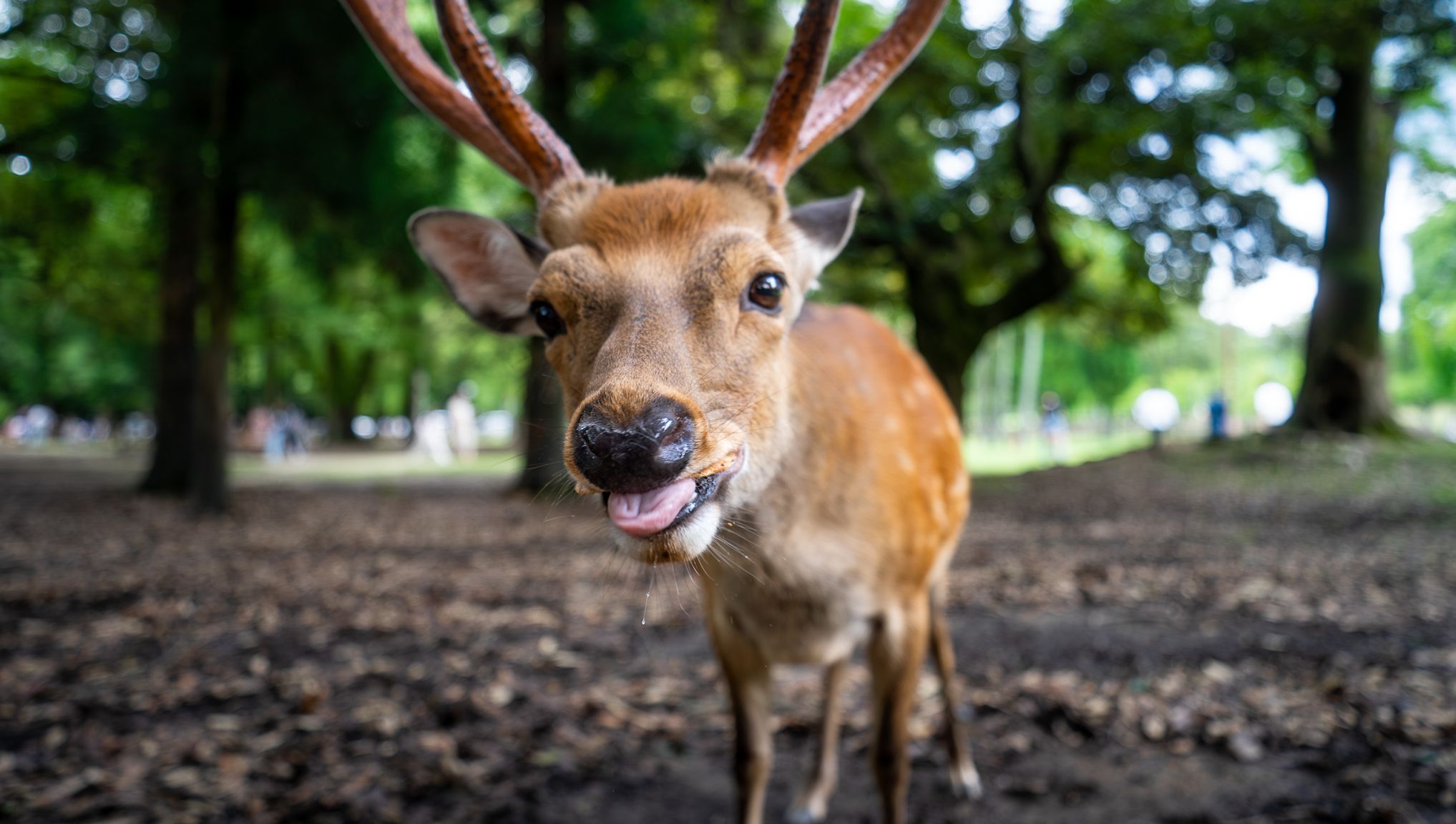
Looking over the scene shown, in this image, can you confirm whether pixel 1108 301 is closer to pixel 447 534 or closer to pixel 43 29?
pixel 447 534

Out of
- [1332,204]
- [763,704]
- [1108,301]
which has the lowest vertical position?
[763,704]

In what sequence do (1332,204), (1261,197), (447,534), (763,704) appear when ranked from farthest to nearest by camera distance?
(1332,204)
(1261,197)
(447,534)
(763,704)

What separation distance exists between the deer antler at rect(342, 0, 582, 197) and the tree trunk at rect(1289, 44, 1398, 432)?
582 inches

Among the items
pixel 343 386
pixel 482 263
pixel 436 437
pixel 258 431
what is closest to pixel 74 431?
pixel 343 386

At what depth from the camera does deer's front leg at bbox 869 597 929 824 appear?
2889 mm

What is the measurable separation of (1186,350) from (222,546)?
217ft

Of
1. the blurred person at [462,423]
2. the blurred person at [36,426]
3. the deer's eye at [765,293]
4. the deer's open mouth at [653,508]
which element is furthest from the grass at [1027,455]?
the blurred person at [36,426]

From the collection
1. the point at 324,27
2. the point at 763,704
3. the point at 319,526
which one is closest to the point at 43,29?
the point at 324,27

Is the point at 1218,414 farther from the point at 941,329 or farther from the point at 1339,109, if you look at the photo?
the point at 941,329

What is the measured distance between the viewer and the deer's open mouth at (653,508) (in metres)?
1.71

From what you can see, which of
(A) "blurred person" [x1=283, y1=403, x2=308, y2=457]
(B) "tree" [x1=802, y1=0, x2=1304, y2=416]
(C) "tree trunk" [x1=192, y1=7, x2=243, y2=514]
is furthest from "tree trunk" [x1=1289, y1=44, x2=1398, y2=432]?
(A) "blurred person" [x1=283, y1=403, x2=308, y2=457]

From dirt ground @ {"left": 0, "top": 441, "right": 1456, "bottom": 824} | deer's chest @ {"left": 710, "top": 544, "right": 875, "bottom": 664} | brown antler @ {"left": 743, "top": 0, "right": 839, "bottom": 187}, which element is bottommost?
dirt ground @ {"left": 0, "top": 441, "right": 1456, "bottom": 824}

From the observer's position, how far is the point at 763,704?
300 centimetres

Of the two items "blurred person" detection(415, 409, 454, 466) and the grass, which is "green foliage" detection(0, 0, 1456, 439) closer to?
the grass
